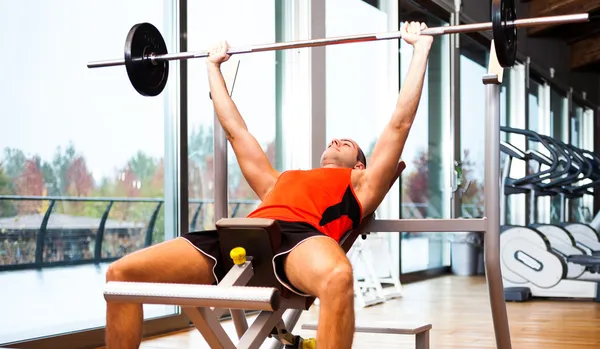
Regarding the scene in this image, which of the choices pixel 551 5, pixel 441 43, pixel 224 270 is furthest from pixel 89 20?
pixel 551 5

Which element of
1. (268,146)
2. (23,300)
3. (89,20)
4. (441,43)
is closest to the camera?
(23,300)

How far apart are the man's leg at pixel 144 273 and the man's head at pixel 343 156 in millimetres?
633

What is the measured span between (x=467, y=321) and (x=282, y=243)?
2.02m

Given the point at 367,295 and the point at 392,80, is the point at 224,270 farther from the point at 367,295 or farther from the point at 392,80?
the point at 392,80

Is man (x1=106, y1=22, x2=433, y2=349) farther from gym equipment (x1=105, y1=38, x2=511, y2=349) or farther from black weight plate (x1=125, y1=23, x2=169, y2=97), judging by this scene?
black weight plate (x1=125, y1=23, x2=169, y2=97)

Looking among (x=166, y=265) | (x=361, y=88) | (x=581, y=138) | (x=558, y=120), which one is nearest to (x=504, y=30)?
(x=166, y=265)

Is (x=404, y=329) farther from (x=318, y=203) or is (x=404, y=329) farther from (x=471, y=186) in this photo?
(x=471, y=186)

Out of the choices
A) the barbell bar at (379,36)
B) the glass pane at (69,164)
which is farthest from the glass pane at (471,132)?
the barbell bar at (379,36)

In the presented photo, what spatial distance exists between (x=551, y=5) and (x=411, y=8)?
2.85 m

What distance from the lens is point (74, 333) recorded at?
9.52 ft

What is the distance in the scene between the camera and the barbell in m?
1.98

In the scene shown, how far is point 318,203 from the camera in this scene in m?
2.20

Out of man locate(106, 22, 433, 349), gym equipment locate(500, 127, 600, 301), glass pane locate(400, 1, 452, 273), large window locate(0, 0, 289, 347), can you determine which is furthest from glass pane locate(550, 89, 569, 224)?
man locate(106, 22, 433, 349)

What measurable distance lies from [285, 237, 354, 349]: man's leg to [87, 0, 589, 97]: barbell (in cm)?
65
